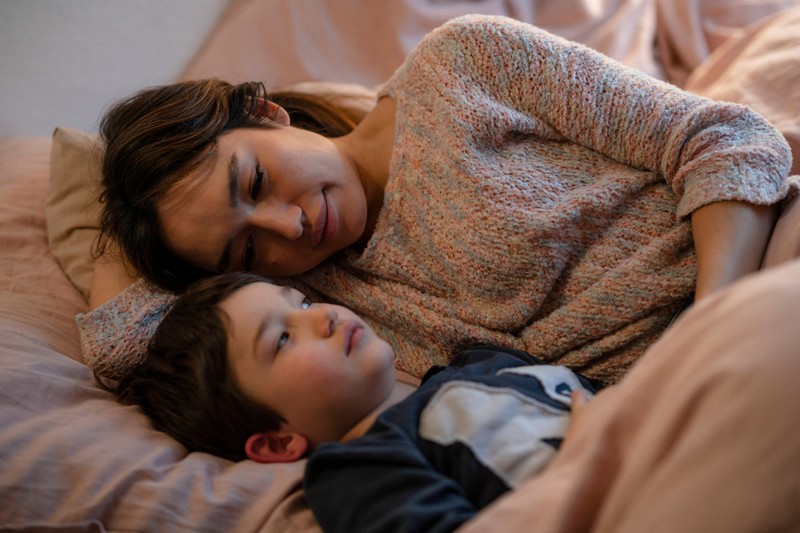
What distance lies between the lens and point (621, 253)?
1041 millimetres

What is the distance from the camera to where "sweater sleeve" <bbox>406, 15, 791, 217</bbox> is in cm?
98

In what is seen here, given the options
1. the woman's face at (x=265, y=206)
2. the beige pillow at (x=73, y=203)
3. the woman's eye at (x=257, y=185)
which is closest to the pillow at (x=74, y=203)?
the beige pillow at (x=73, y=203)

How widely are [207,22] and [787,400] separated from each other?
1663 millimetres

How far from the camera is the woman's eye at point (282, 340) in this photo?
913 mm

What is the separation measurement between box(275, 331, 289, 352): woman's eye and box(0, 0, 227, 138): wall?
1016 mm

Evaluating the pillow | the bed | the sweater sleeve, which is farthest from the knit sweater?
the pillow

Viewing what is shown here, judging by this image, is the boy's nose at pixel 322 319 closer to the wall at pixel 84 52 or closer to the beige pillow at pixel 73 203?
the beige pillow at pixel 73 203

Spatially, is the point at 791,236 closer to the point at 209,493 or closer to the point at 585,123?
the point at 585,123

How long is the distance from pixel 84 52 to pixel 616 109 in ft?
4.06

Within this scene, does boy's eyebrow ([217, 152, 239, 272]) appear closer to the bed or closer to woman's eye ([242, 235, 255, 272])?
woman's eye ([242, 235, 255, 272])

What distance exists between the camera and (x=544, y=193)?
107 cm

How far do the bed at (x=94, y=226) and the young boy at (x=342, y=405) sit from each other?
0.16 ft

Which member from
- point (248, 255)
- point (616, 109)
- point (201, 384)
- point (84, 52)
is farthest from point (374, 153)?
point (84, 52)

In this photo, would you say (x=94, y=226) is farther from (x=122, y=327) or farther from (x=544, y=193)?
(x=544, y=193)
